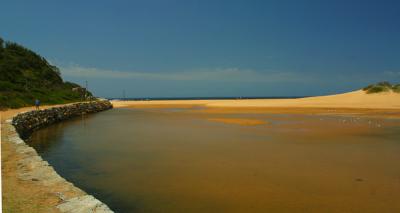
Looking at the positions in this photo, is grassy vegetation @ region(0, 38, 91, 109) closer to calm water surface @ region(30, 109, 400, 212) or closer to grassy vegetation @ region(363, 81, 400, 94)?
calm water surface @ region(30, 109, 400, 212)

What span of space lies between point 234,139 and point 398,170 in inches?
272

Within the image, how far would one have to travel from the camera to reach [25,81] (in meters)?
43.3

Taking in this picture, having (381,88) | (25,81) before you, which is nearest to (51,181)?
(25,81)

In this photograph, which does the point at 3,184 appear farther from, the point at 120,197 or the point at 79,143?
the point at 79,143

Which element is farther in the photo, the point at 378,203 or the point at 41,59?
the point at 41,59

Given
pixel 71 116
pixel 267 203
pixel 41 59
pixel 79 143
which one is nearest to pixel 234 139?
pixel 79 143

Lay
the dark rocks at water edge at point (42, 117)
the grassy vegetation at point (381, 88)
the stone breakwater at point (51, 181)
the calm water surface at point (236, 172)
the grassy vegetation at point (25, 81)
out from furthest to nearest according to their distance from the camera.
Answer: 1. the grassy vegetation at point (381, 88)
2. the grassy vegetation at point (25, 81)
3. the dark rocks at water edge at point (42, 117)
4. the calm water surface at point (236, 172)
5. the stone breakwater at point (51, 181)

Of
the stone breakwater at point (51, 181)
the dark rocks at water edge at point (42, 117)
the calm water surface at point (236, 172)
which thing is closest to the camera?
the stone breakwater at point (51, 181)

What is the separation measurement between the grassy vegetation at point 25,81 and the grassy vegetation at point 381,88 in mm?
44797

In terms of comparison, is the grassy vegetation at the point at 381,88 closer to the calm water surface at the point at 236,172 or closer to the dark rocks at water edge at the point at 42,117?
the calm water surface at the point at 236,172

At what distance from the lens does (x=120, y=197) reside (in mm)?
6750

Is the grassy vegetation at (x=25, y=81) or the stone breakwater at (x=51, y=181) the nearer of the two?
the stone breakwater at (x=51, y=181)

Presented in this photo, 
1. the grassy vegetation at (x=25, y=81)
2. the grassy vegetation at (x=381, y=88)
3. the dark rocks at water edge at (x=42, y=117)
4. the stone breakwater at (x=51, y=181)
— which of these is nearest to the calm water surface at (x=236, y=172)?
the stone breakwater at (x=51, y=181)

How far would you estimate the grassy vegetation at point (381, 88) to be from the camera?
50244 millimetres
